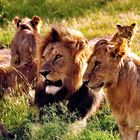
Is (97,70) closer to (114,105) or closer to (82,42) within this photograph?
(114,105)

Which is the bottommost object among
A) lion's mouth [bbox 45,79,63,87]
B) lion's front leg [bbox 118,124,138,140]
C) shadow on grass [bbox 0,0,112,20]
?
lion's front leg [bbox 118,124,138,140]

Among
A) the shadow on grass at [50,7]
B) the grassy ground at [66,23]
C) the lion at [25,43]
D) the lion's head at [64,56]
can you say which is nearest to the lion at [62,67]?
the lion's head at [64,56]

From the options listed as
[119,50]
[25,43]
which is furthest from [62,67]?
[25,43]

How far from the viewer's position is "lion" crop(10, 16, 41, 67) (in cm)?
817

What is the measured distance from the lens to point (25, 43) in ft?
27.3

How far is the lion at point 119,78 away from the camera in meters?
4.82

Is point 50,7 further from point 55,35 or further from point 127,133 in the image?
point 127,133

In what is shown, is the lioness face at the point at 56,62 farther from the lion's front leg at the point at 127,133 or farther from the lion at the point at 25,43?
the lion at the point at 25,43

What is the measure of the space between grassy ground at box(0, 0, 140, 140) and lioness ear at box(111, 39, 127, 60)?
134 cm

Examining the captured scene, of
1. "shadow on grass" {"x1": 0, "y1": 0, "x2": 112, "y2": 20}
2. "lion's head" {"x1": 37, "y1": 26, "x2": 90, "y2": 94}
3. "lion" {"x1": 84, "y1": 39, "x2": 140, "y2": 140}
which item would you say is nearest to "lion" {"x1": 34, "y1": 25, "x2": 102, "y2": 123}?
"lion's head" {"x1": 37, "y1": 26, "x2": 90, "y2": 94}

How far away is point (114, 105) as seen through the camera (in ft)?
16.6

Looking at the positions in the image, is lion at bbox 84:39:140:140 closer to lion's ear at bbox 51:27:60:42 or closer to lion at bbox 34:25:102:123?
lion at bbox 34:25:102:123

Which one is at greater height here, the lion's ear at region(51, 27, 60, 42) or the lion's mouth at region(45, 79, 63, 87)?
the lion's ear at region(51, 27, 60, 42)

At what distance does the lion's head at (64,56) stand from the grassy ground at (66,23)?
37 cm
